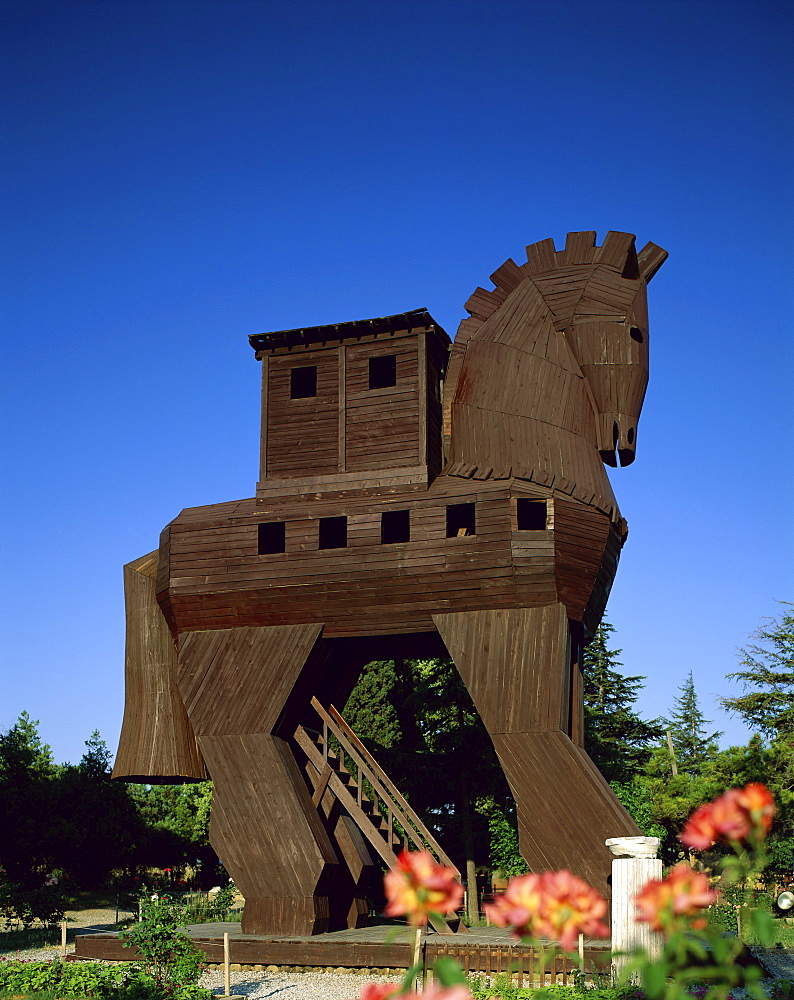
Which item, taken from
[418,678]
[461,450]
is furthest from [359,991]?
[418,678]

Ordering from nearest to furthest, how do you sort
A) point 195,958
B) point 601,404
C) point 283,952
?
1. point 195,958
2. point 283,952
3. point 601,404

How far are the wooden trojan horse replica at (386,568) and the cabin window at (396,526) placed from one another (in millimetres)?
102

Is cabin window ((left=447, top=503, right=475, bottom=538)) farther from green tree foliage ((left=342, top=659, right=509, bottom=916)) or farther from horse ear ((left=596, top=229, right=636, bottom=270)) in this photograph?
green tree foliage ((left=342, top=659, right=509, bottom=916))

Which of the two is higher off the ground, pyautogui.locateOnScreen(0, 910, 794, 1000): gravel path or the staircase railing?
the staircase railing

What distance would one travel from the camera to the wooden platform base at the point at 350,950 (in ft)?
53.6

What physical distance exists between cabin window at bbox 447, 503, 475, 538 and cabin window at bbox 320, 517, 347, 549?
2.09 meters

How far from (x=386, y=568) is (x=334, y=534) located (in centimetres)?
Result: 235

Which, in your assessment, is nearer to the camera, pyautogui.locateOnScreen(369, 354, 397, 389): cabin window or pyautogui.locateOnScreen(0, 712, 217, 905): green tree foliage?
pyautogui.locateOnScreen(369, 354, 397, 389): cabin window

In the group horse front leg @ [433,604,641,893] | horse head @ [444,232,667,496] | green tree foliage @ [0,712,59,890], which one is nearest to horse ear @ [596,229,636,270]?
horse head @ [444,232,667,496]

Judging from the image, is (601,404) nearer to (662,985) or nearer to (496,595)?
(496,595)

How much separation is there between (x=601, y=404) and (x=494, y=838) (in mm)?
15133

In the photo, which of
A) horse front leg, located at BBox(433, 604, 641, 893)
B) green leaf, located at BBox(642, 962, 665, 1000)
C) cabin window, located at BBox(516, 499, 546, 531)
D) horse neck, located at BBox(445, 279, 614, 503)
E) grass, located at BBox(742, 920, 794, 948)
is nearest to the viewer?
green leaf, located at BBox(642, 962, 665, 1000)

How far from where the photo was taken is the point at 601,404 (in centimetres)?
1998

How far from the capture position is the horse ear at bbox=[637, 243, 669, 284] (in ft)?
69.3
